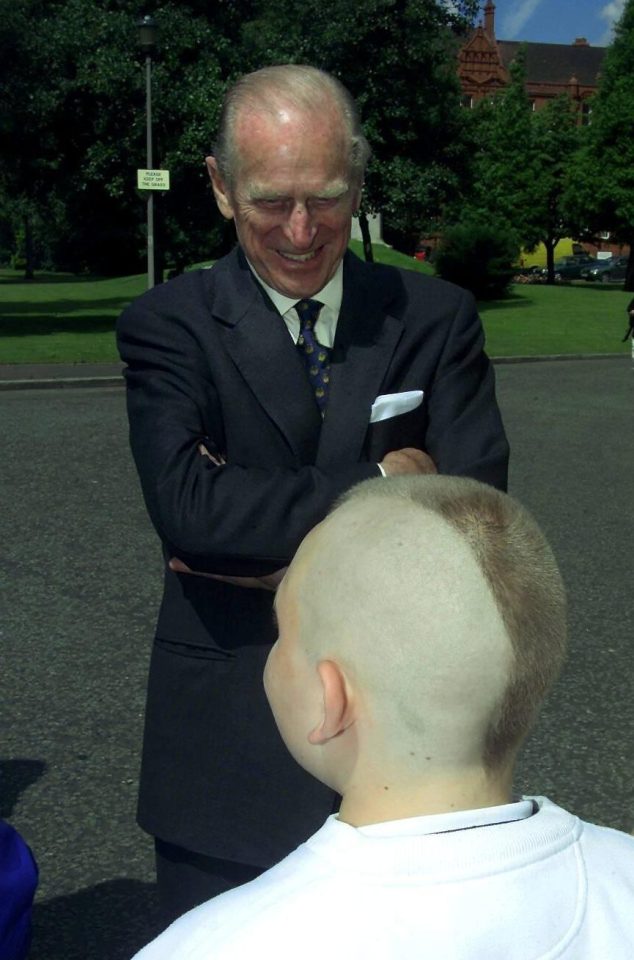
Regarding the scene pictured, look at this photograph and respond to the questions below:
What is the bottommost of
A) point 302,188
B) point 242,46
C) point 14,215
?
point 14,215

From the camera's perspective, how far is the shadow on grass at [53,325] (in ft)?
81.2

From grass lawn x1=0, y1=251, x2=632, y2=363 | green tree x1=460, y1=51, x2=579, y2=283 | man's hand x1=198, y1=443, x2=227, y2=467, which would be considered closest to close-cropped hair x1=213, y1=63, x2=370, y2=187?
man's hand x1=198, y1=443, x2=227, y2=467

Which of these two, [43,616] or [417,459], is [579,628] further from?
[417,459]

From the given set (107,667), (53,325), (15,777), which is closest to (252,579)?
(15,777)

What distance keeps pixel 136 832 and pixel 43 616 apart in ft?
7.67

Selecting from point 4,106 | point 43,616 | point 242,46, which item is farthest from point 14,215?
point 43,616

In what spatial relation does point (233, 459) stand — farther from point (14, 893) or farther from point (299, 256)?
point (14, 893)

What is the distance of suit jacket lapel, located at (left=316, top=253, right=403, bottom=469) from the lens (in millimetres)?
2061

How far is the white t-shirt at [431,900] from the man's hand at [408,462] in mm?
902

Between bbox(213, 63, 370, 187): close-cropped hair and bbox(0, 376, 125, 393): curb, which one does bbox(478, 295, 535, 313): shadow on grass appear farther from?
bbox(213, 63, 370, 187): close-cropped hair

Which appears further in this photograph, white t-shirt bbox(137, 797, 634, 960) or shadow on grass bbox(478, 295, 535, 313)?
shadow on grass bbox(478, 295, 535, 313)

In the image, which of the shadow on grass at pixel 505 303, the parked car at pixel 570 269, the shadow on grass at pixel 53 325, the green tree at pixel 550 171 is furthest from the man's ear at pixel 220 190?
the parked car at pixel 570 269

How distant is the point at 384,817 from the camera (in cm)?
124

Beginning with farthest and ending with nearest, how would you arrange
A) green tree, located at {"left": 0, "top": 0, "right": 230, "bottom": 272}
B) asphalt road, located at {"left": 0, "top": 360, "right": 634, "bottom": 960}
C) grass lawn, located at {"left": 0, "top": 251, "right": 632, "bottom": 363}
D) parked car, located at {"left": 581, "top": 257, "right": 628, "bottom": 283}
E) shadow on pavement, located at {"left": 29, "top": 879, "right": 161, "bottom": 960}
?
parked car, located at {"left": 581, "top": 257, "right": 628, "bottom": 283}, green tree, located at {"left": 0, "top": 0, "right": 230, "bottom": 272}, grass lawn, located at {"left": 0, "top": 251, "right": 632, "bottom": 363}, asphalt road, located at {"left": 0, "top": 360, "right": 634, "bottom": 960}, shadow on pavement, located at {"left": 29, "top": 879, "right": 161, "bottom": 960}
